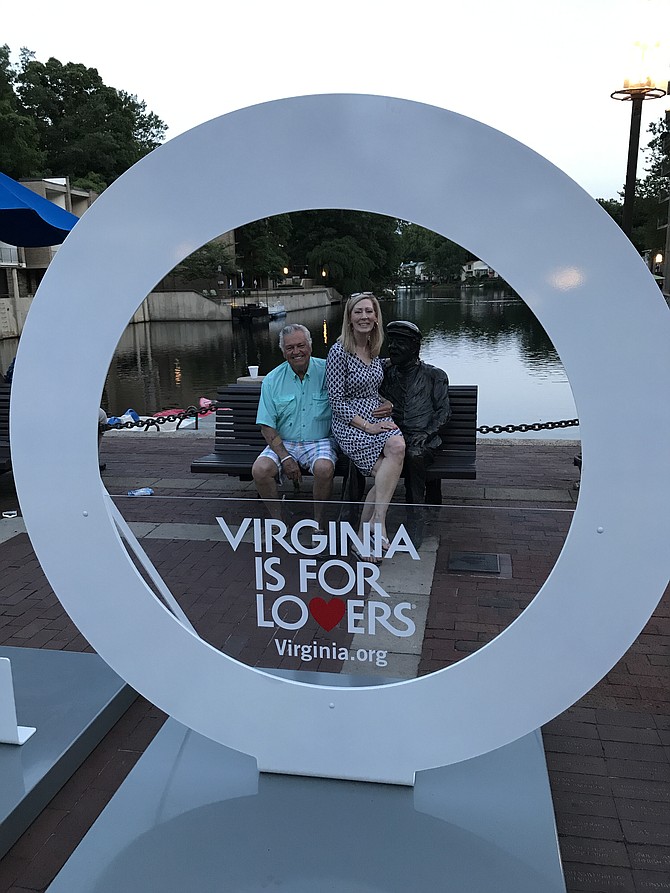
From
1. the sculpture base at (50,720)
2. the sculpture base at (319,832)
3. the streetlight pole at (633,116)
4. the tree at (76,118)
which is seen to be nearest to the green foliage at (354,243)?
the streetlight pole at (633,116)

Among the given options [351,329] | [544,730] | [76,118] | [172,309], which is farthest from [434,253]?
[76,118]

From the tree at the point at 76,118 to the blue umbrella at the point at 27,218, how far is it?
38.0 metres

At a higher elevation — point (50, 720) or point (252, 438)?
point (252, 438)

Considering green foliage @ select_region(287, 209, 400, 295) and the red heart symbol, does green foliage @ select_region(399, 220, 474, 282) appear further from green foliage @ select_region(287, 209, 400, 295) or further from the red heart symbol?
the red heart symbol

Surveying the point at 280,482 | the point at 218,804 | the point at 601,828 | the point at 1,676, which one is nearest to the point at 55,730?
the point at 1,676

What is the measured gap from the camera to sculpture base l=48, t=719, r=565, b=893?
1.99 m

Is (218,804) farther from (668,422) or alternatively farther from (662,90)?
(662,90)

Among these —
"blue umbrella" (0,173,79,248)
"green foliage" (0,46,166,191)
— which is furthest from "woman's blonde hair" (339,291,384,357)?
"green foliage" (0,46,166,191)

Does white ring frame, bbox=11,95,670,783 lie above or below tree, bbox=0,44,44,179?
below

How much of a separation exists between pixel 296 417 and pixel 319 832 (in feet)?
5.50

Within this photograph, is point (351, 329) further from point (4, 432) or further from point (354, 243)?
point (354, 243)

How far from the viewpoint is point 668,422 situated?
180 centimetres

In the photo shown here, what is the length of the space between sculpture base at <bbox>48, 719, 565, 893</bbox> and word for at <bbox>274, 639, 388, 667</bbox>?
0.41 meters

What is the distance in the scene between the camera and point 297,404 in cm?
321
